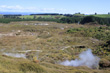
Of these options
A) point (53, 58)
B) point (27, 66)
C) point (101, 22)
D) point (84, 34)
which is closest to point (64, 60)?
point (53, 58)

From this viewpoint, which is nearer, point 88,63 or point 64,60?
point 88,63

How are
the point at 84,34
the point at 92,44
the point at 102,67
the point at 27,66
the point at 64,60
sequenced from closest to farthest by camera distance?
1. the point at 27,66
2. the point at 102,67
3. the point at 64,60
4. the point at 92,44
5. the point at 84,34

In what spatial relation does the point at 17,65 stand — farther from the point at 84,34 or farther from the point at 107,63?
the point at 84,34

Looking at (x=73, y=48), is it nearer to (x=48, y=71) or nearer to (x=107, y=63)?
(x=107, y=63)

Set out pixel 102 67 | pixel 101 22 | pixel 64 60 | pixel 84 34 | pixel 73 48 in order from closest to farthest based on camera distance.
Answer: pixel 102 67, pixel 64 60, pixel 73 48, pixel 84 34, pixel 101 22

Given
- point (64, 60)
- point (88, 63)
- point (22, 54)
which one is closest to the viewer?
point (88, 63)

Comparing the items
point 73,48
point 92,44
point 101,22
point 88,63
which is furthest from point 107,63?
point 101,22

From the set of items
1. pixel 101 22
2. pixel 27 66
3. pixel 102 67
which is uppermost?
pixel 101 22

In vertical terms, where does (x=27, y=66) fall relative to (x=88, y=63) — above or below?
above

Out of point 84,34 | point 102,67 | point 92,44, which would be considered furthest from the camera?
point 84,34
